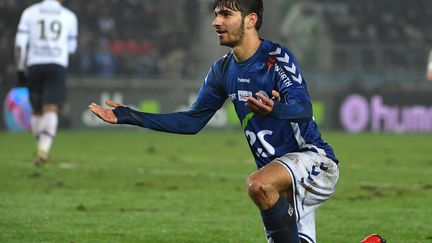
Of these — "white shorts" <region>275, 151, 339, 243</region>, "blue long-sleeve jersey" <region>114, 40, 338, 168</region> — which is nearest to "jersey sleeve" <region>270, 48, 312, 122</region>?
"blue long-sleeve jersey" <region>114, 40, 338, 168</region>

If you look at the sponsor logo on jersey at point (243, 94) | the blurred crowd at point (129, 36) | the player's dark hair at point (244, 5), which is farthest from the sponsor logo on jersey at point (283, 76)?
the blurred crowd at point (129, 36)

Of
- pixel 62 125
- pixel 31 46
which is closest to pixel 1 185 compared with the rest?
pixel 31 46

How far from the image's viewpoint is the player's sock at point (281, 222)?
5.66 m

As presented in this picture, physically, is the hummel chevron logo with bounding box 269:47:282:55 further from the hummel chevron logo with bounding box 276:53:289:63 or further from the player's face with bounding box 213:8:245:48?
the player's face with bounding box 213:8:245:48

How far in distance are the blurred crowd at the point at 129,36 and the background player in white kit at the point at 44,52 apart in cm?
1072

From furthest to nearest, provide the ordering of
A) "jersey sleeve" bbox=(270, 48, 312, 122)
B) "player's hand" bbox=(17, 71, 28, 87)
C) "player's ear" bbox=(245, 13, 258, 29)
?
"player's hand" bbox=(17, 71, 28, 87)
"player's ear" bbox=(245, 13, 258, 29)
"jersey sleeve" bbox=(270, 48, 312, 122)

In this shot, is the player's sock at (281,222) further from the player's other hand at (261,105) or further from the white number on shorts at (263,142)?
the player's other hand at (261,105)

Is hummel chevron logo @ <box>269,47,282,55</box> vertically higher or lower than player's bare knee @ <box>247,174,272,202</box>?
higher

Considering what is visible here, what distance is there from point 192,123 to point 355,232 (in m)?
2.16

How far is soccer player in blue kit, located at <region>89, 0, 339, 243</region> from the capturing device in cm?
576

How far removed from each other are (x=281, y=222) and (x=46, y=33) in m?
9.02

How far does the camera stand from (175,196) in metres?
10.5

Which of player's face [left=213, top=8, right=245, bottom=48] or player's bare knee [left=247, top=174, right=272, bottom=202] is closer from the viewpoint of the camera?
player's bare knee [left=247, top=174, right=272, bottom=202]

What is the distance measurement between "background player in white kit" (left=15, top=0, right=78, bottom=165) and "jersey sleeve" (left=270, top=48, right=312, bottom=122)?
831 centimetres
